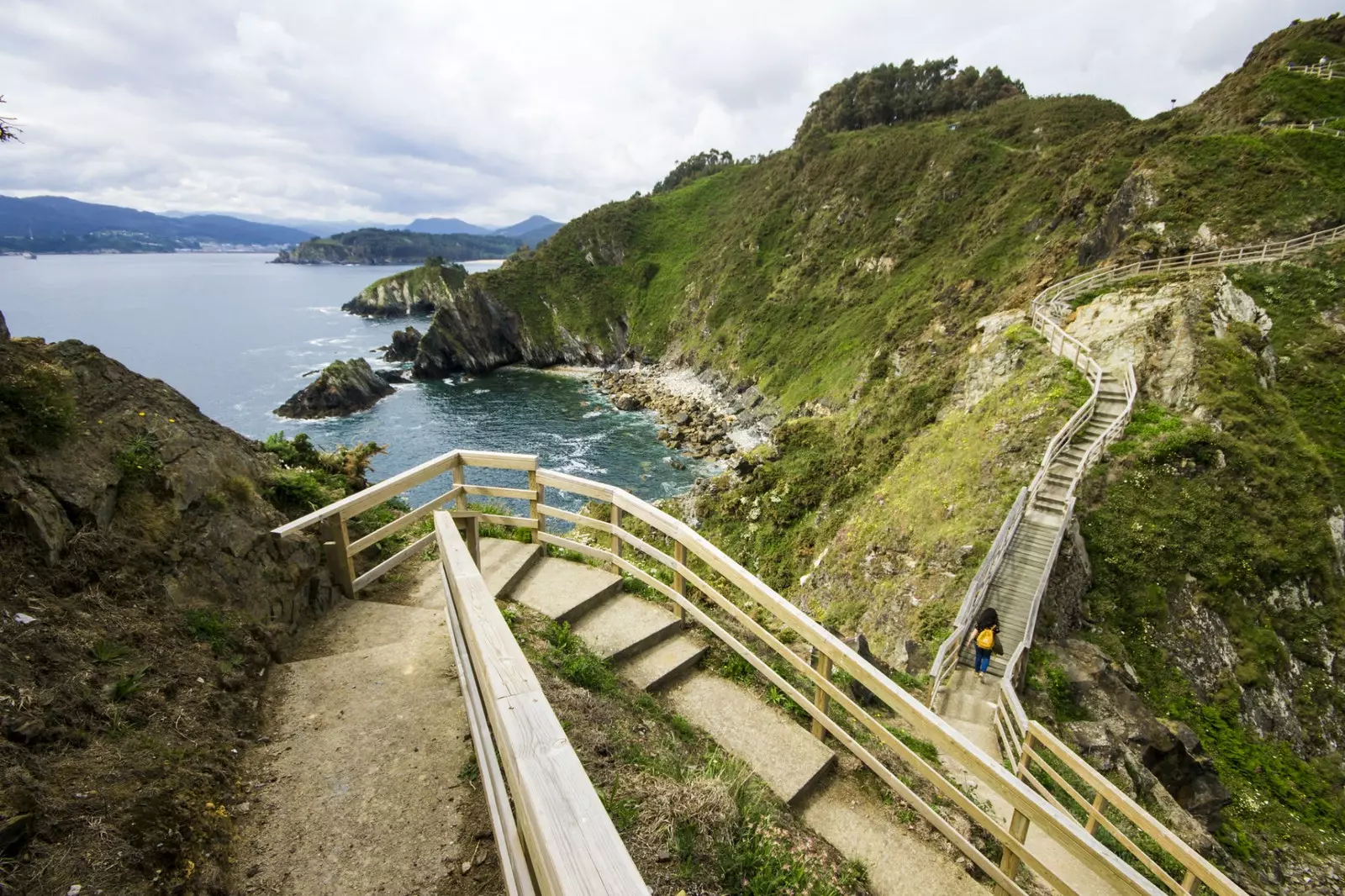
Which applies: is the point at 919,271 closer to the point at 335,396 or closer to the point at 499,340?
the point at 335,396

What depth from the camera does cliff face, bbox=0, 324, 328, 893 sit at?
9.82 ft

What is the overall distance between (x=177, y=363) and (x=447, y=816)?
10379 cm

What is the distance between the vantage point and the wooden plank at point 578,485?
6.95 metres

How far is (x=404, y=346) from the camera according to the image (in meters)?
89.9

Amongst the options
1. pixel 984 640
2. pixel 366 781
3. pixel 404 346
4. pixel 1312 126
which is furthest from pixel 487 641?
pixel 404 346

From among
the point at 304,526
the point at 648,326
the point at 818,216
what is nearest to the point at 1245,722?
the point at 304,526

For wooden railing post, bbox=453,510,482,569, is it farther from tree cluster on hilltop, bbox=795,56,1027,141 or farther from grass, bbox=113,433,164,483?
tree cluster on hilltop, bbox=795,56,1027,141

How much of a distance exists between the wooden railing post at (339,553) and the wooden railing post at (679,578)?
12.0 feet

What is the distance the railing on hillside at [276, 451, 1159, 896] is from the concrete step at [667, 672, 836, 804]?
253 mm

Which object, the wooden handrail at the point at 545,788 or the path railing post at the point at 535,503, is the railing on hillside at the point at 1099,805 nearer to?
the wooden handrail at the point at 545,788

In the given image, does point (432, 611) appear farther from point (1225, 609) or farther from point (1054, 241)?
point (1054, 241)

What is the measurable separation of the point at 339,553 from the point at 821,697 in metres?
5.32

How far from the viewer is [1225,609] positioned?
15.6m

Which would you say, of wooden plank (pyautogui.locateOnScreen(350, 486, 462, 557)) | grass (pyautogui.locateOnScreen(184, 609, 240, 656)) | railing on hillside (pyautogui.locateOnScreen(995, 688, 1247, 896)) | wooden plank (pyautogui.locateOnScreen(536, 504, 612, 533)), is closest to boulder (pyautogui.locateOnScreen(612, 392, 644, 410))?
railing on hillside (pyautogui.locateOnScreen(995, 688, 1247, 896))
